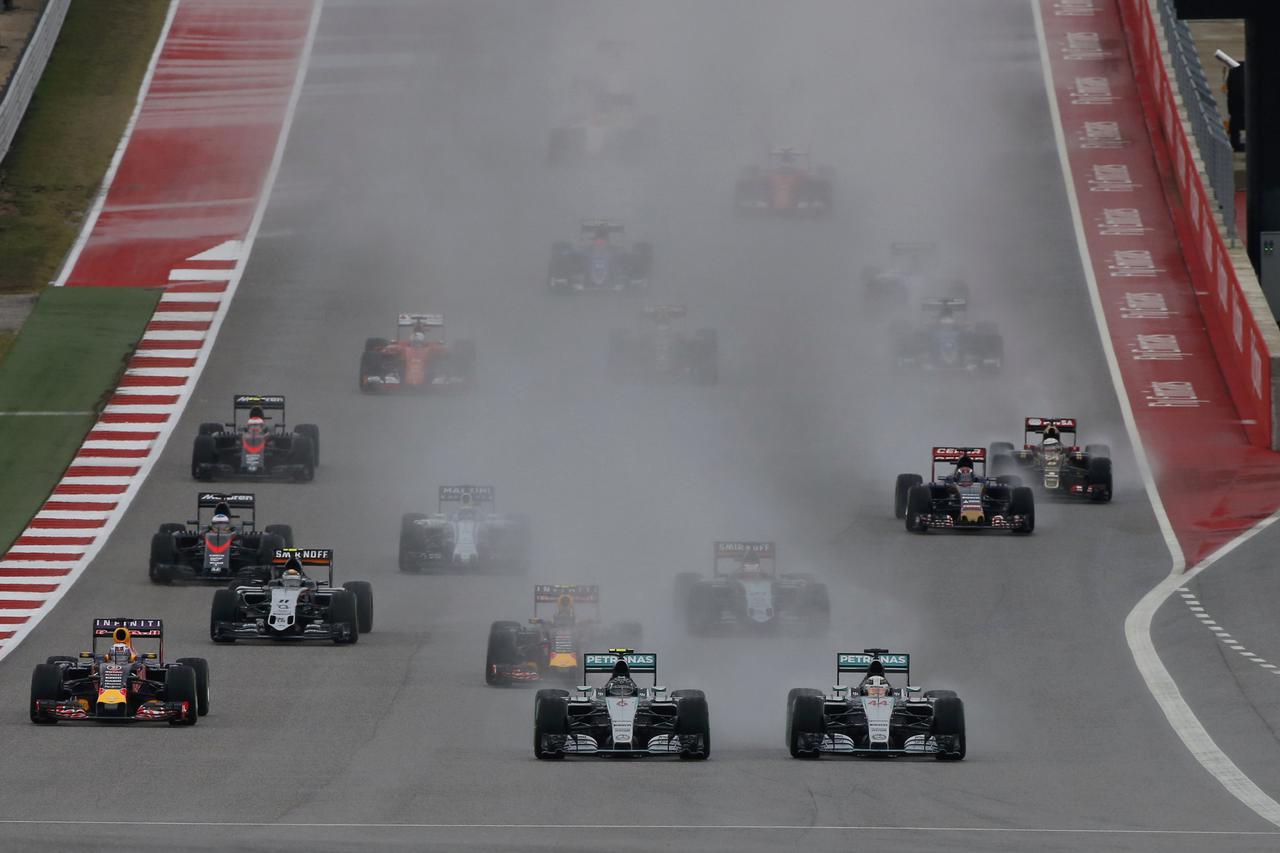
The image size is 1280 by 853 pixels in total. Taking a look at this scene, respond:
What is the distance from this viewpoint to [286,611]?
112ft

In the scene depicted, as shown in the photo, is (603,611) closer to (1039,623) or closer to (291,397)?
(1039,623)

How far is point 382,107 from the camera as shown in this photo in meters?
70.7

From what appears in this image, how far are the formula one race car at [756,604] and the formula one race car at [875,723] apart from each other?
691 cm

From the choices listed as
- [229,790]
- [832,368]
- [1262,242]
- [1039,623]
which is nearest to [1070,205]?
[1262,242]

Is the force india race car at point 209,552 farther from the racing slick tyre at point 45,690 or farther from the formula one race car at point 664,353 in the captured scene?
the formula one race car at point 664,353

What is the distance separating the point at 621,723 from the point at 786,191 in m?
38.1

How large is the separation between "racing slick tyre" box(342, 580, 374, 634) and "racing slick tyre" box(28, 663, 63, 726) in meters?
6.55

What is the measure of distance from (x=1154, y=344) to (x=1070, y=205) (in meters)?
9.77

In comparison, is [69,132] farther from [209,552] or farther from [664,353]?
[209,552]

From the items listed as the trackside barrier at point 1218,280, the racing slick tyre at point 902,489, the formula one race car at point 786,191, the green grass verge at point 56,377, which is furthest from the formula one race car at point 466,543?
the formula one race car at point 786,191

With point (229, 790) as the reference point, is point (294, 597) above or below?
above

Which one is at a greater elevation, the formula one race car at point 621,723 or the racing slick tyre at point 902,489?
the racing slick tyre at point 902,489

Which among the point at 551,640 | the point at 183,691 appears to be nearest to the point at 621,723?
the point at 551,640

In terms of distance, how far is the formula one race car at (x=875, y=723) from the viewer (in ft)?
89.1
